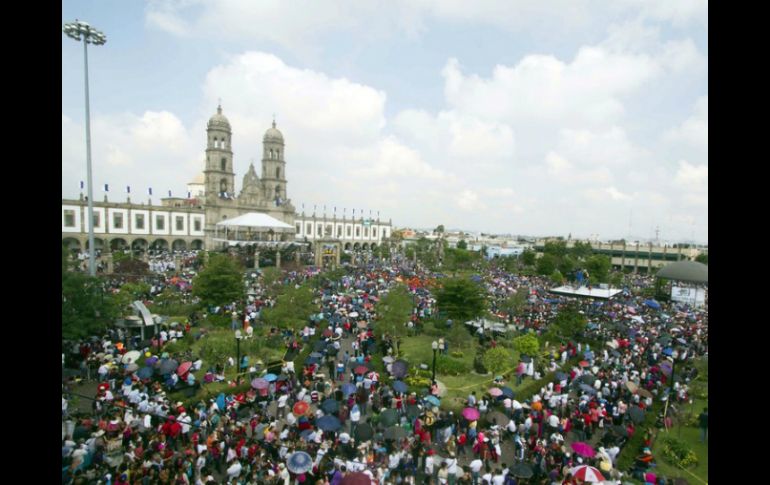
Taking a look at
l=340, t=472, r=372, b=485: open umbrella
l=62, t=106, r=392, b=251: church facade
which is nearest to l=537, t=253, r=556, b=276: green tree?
l=62, t=106, r=392, b=251: church facade

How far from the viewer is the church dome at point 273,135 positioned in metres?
69.4

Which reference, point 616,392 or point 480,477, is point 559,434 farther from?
point 616,392

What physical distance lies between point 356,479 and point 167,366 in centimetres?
856

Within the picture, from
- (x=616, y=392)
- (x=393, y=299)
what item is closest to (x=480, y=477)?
(x=616, y=392)

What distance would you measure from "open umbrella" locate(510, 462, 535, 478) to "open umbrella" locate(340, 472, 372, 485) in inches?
129

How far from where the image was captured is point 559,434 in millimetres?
11164

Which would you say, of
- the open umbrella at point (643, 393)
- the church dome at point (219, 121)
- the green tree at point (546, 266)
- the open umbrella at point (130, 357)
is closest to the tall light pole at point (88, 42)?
the open umbrella at point (130, 357)

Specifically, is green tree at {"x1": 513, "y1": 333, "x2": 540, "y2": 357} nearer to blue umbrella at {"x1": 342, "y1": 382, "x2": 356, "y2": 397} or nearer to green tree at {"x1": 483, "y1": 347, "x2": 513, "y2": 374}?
green tree at {"x1": 483, "y1": 347, "x2": 513, "y2": 374}

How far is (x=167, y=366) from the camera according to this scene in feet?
43.9

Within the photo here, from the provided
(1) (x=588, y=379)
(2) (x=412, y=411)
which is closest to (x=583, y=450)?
(2) (x=412, y=411)

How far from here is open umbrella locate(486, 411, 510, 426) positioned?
12.6 m

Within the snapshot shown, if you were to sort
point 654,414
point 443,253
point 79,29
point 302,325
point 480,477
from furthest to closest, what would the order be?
point 443,253 → point 79,29 → point 302,325 → point 654,414 → point 480,477
